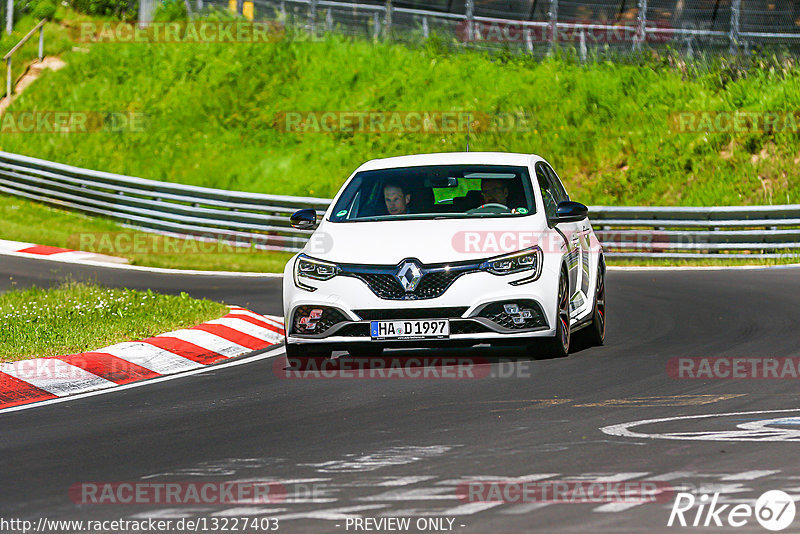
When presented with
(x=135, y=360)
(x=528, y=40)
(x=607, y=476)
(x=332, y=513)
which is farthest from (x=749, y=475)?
(x=528, y=40)

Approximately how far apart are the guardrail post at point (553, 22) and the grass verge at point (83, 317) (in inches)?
717

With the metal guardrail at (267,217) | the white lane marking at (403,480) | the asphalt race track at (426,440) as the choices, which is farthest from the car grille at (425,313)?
the metal guardrail at (267,217)

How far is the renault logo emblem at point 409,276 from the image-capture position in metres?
9.93

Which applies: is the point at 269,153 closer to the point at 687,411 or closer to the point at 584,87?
the point at 584,87

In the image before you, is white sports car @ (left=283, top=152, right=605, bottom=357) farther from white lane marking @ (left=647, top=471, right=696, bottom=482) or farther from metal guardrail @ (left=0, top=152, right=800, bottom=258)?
metal guardrail @ (left=0, top=152, right=800, bottom=258)

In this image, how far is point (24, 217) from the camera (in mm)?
27516

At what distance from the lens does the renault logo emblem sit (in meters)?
9.93

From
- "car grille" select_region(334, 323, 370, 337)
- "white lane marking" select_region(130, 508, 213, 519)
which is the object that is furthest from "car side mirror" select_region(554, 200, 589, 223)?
"white lane marking" select_region(130, 508, 213, 519)

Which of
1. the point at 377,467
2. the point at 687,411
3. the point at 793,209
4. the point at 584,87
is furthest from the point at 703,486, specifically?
the point at 584,87

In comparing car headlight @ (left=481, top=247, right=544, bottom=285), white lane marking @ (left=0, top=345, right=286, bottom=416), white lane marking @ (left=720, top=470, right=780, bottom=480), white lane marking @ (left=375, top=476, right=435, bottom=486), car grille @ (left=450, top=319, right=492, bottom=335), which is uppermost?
car headlight @ (left=481, top=247, right=544, bottom=285)

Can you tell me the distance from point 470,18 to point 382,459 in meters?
27.2

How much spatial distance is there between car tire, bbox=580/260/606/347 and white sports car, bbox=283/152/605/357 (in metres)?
0.41

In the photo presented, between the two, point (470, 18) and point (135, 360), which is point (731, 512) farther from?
point (470, 18)

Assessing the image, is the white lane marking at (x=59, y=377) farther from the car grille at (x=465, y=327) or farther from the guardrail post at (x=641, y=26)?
the guardrail post at (x=641, y=26)
